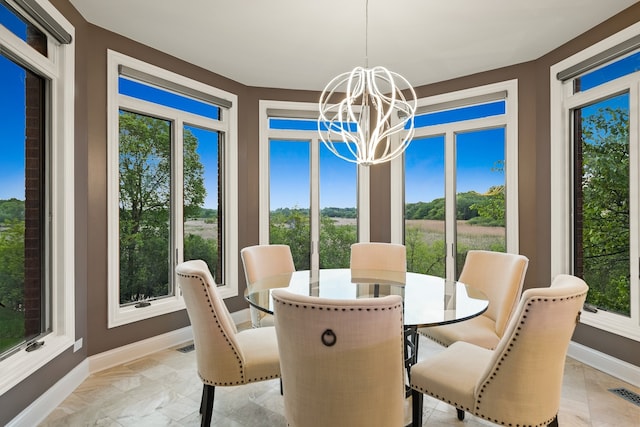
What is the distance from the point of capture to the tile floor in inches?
84.7

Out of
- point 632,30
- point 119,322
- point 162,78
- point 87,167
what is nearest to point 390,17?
point 632,30

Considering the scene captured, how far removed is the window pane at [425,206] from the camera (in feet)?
13.6

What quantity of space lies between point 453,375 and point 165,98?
126 inches

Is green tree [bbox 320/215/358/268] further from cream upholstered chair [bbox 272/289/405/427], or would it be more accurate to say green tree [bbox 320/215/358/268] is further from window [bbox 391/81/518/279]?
cream upholstered chair [bbox 272/289/405/427]

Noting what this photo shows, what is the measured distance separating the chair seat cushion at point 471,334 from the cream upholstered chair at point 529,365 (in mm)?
676

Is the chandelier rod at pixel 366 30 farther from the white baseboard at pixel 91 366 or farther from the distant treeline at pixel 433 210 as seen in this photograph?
the white baseboard at pixel 91 366

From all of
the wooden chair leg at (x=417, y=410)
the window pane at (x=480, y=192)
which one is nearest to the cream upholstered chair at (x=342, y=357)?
the wooden chair leg at (x=417, y=410)

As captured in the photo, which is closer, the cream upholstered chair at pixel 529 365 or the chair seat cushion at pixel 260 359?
the cream upholstered chair at pixel 529 365

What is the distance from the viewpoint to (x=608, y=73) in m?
2.85

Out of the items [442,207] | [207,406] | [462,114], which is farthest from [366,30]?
[207,406]

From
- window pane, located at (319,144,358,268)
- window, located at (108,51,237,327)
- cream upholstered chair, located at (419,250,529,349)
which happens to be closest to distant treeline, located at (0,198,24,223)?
window, located at (108,51,237,327)

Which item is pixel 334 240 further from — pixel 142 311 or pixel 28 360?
pixel 28 360

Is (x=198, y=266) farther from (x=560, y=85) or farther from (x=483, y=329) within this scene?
(x=560, y=85)

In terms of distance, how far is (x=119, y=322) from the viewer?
9.81ft
